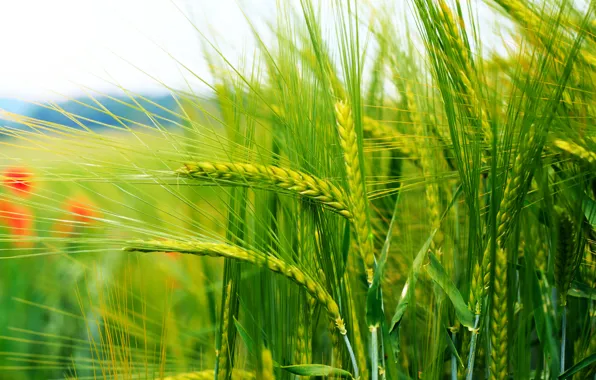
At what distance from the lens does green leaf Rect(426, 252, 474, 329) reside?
19.0 inches

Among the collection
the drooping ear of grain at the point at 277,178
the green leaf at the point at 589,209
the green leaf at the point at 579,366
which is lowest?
the green leaf at the point at 579,366

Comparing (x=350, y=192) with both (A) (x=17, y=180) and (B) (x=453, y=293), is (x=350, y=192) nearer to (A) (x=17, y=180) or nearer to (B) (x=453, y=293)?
(B) (x=453, y=293)

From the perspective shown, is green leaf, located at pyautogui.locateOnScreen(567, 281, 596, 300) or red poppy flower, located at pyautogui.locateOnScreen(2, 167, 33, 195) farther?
green leaf, located at pyautogui.locateOnScreen(567, 281, 596, 300)

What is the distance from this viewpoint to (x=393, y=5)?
0.76m

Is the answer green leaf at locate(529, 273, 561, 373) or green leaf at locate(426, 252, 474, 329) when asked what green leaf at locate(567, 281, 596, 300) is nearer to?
green leaf at locate(529, 273, 561, 373)

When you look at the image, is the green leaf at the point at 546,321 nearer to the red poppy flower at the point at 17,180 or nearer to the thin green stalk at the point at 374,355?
the thin green stalk at the point at 374,355

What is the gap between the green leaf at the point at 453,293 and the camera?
0.48m

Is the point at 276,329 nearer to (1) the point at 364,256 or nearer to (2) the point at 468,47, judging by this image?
(1) the point at 364,256

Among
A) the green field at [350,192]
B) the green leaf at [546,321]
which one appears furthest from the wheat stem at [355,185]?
the green leaf at [546,321]

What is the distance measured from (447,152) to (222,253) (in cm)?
36

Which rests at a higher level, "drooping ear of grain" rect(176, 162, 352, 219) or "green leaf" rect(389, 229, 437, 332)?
"drooping ear of grain" rect(176, 162, 352, 219)

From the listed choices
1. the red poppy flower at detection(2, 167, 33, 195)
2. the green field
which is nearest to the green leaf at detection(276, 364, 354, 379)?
the green field

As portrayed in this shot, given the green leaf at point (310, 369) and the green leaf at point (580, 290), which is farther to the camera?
the green leaf at point (580, 290)

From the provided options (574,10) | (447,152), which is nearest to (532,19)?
(574,10)
